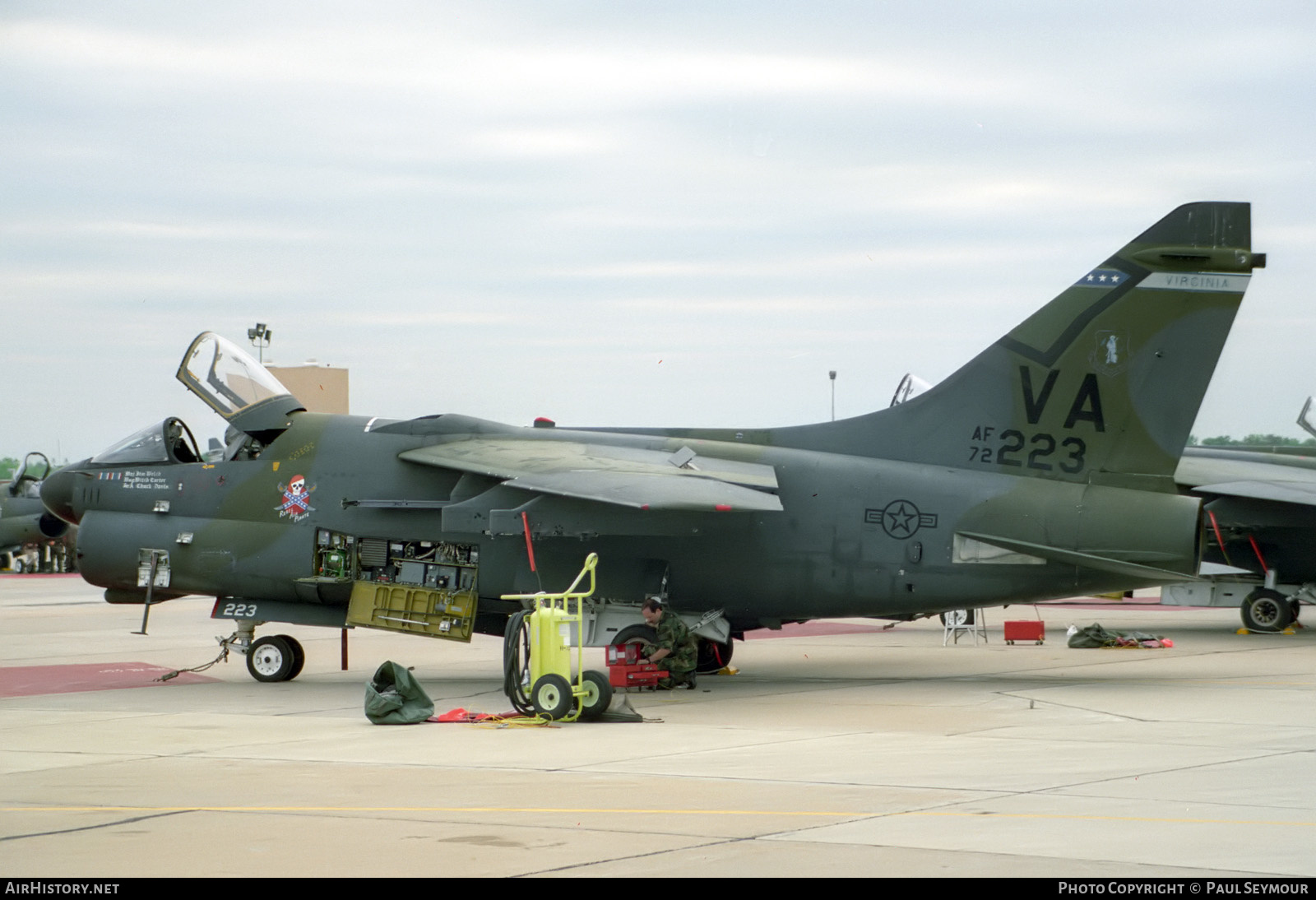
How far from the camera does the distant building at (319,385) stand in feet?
140

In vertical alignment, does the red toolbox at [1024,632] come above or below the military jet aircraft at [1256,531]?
below

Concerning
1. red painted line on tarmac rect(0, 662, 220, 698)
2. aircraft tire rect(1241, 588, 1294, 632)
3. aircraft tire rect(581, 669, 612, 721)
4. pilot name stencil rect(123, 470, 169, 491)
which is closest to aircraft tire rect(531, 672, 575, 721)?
aircraft tire rect(581, 669, 612, 721)

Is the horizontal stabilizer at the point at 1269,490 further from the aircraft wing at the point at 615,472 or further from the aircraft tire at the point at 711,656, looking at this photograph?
the aircraft wing at the point at 615,472

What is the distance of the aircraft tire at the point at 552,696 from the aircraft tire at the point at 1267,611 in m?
15.5

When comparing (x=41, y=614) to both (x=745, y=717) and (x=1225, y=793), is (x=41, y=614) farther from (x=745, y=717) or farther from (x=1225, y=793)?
(x=1225, y=793)

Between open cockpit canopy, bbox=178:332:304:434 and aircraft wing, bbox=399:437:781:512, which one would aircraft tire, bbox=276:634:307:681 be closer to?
open cockpit canopy, bbox=178:332:304:434

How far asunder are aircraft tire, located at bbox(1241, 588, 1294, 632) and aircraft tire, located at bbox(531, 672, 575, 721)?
15529mm

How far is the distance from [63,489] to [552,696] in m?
8.54

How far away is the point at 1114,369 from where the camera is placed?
52.6 ft

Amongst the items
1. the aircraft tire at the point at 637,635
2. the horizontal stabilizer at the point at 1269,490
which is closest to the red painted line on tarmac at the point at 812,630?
the horizontal stabilizer at the point at 1269,490

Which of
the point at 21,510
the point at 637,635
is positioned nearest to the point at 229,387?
the point at 637,635

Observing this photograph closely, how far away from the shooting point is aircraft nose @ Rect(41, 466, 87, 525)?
60.6 ft

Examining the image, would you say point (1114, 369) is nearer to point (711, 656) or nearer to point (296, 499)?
point (711, 656)
